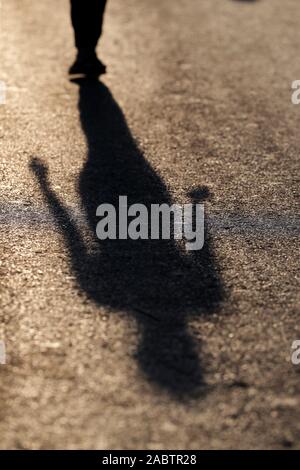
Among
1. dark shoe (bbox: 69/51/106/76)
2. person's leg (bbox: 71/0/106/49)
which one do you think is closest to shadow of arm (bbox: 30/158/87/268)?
dark shoe (bbox: 69/51/106/76)

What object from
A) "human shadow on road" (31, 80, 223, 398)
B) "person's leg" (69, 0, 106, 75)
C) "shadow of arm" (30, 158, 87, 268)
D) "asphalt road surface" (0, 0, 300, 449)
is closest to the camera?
"asphalt road surface" (0, 0, 300, 449)

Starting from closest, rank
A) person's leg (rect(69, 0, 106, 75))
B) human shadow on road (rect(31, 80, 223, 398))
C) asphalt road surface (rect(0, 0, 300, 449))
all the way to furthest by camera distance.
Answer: asphalt road surface (rect(0, 0, 300, 449)) → human shadow on road (rect(31, 80, 223, 398)) → person's leg (rect(69, 0, 106, 75))

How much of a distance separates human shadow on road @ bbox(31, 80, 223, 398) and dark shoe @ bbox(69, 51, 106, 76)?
1.34m

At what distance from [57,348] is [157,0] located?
713 centimetres

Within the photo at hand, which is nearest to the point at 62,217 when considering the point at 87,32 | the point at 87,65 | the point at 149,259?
the point at 149,259

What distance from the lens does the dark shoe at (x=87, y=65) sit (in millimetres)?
6422

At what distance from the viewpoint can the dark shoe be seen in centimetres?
642

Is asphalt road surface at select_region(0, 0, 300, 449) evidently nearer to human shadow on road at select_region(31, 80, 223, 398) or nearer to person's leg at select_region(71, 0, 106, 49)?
human shadow on road at select_region(31, 80, 223, 398)

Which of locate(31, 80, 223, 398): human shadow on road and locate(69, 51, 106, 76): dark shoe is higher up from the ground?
locate(69, 51, 106, 76): dark shoe

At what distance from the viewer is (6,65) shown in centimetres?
674

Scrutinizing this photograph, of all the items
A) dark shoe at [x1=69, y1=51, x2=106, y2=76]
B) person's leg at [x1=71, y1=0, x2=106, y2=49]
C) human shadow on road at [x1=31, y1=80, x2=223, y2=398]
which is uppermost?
person's leg at [x1=71, y1=0, x2=106, y2=49]

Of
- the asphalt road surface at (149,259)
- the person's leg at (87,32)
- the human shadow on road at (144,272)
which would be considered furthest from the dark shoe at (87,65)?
the human shadow on road at (144,272)

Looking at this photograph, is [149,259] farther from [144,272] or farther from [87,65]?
[87,65]

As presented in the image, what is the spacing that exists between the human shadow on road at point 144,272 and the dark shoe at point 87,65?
1.34 meters
